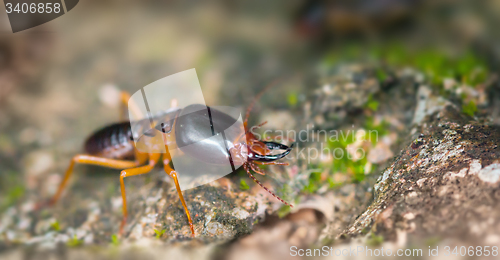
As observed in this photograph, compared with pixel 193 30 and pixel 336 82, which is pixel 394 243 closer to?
pixel 336 82

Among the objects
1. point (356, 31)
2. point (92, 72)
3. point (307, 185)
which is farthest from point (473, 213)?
point (92, 72)

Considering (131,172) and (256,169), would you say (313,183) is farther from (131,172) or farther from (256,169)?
(131,172)

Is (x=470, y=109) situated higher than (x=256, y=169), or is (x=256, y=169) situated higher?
(x=470, y=109)

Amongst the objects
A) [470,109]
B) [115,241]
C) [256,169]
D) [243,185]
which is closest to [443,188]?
[470,109]

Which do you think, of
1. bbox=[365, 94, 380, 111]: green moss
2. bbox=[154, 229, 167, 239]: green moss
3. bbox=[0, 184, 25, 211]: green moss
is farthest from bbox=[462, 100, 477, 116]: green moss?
bbox=[0, 184, 25, 211]: green moss

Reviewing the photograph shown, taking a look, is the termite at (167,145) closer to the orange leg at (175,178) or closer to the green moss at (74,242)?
the orange leg at (175,178)

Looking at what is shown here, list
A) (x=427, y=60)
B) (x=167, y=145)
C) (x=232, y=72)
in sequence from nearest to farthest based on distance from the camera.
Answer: (x=167, y=145) < (x=427, y=60) < (x=232, y=72)

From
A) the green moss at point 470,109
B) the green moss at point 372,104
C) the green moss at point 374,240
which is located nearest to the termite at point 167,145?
the green moss at point 374,240
